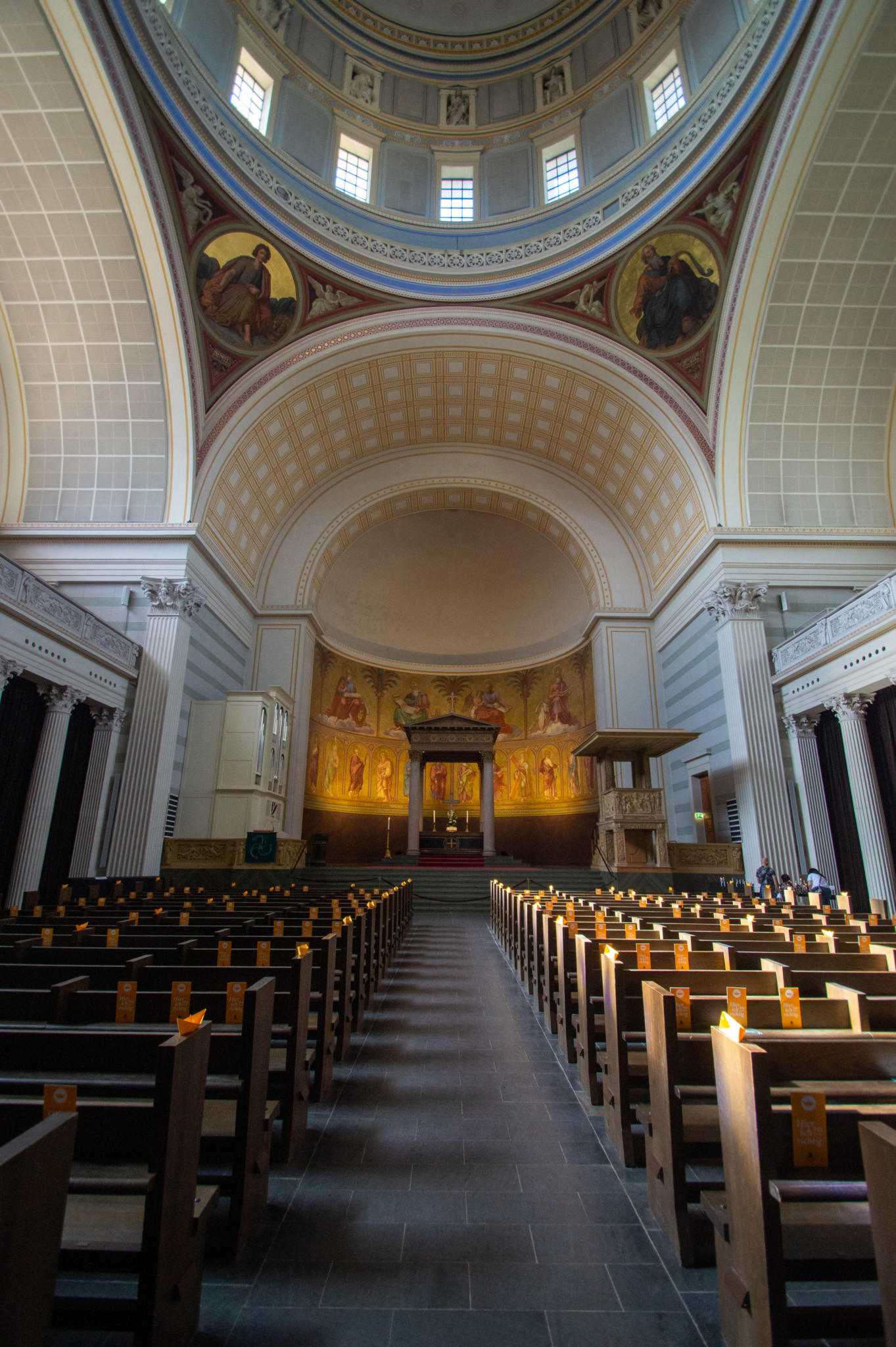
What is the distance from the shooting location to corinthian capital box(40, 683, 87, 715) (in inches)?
499

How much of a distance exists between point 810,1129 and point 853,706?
12.9 m

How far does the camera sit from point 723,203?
14.8 meters

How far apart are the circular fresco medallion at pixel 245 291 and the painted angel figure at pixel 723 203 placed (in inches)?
400

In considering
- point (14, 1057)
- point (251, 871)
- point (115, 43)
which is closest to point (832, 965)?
point (14, 1057)

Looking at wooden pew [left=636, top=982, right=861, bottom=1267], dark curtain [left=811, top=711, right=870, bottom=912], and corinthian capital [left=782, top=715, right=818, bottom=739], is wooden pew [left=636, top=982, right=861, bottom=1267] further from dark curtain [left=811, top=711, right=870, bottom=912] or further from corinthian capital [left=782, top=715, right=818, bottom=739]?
corinthian capital [left=782, top=715, right=818, bottom=739]

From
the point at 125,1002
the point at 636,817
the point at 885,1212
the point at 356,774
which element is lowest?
the point at 885,1212

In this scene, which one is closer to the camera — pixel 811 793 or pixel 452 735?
pixel 811 793

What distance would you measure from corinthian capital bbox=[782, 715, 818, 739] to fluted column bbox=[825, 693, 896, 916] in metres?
1.45

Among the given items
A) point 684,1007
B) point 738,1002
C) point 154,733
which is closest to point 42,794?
point 154,733

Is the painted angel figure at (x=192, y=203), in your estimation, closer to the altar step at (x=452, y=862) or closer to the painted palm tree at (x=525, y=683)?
the altar step at (x=452, y=862)

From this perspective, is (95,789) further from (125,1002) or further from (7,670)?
(125,1002)

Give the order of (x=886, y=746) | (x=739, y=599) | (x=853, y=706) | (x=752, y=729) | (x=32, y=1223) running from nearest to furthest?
(x=32, y=1223) → (x=886, y=746) → (x=853, y=706) → (x=752, y=729) → (x=739, y=599)

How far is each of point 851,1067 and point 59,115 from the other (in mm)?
17730

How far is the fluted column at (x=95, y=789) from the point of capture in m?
13.6
